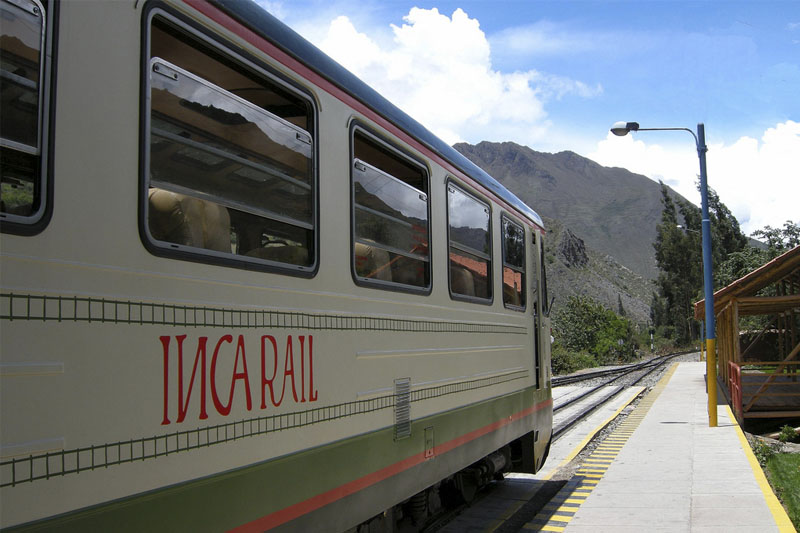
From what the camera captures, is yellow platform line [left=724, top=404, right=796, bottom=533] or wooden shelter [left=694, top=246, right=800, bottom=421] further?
wooden shelter [left=694, top=246, right=800, bottom=421]

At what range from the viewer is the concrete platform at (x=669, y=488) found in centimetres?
677

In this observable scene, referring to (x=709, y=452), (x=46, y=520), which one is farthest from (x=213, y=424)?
(x=709, y=452)

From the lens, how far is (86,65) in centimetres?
238

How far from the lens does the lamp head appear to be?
560 inches

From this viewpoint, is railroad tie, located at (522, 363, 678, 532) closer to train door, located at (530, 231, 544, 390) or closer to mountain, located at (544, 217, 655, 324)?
train door, located at (530, 231, 544, 390)

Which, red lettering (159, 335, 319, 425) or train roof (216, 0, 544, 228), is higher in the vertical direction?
train roof (216, 0, 544, 228)

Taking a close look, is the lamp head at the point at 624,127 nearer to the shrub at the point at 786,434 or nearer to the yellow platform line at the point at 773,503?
the yellow platform line at the point at 773,503

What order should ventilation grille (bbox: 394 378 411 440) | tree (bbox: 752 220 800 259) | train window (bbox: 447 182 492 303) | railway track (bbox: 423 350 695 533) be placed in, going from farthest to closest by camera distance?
tree (bbox: 752 220 800 259) < railway track (bbox: 423 350 695 533) < train window (bbox: 447 182 492 303) < ventilation grille (bbox: 394 378 411 440)

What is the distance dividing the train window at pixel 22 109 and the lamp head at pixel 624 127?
43.8ft

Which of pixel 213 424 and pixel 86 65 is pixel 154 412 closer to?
pixel 213 424

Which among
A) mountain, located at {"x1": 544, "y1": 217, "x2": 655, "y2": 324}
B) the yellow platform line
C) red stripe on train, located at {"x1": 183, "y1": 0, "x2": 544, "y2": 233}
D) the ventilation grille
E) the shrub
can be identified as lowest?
the shrub

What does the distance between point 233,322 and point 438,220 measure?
8.79ft

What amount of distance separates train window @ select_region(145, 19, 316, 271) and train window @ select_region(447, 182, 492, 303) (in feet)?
7.12

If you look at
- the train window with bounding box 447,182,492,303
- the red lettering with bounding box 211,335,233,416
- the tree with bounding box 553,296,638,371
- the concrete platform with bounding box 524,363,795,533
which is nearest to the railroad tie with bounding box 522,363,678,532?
the concrete platform with bounding box 524,363,795,533
